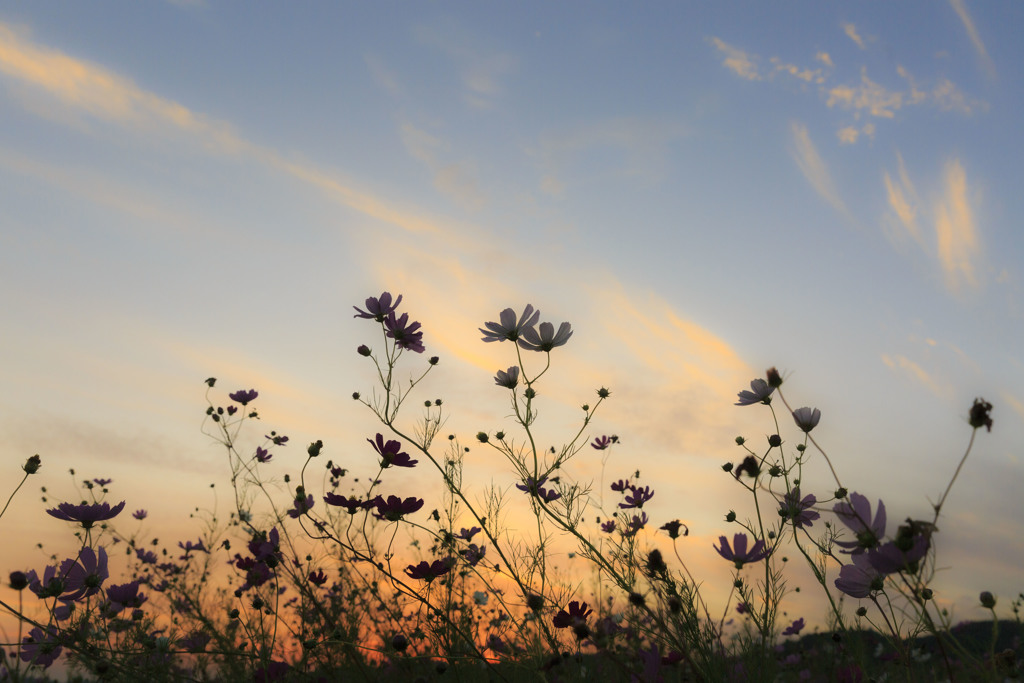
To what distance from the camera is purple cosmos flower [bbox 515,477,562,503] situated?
2.22 metres

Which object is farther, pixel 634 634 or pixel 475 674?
pixel 634 634

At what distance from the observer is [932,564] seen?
3.90 ft

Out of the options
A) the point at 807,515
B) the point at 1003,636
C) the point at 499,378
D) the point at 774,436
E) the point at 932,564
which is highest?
the point at 499,378

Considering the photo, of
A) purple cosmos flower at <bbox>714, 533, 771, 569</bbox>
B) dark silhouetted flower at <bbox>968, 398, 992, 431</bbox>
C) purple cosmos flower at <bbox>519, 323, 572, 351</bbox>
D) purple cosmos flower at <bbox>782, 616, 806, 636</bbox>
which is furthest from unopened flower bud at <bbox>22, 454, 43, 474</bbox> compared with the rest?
purple cosmos flower at <bbox>782, 616, 806, 636</bbox>

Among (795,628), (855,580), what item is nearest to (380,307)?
(855,580)

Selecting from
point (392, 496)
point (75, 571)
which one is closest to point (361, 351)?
point (392, 496)

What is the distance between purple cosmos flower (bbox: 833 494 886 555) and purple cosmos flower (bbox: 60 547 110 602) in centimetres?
206

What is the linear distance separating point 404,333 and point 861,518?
181 centimetres

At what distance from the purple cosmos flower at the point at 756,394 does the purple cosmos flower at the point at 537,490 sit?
0.74 m

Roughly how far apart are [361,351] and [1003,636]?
6.60 metres

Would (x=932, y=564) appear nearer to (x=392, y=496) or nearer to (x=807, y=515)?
(x=807, y=515)

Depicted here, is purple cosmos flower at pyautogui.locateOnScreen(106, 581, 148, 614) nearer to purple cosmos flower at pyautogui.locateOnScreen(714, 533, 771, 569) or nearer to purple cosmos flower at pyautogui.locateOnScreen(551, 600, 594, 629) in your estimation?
purple cosmos flower at pyautogui.locateOnScreen(551, 600, 594, 629)

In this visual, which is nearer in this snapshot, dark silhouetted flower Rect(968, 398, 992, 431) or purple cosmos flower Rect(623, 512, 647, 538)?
dark silhouetted flower Rect(968, 398, 992, 431)

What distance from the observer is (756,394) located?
2238 millimetres
